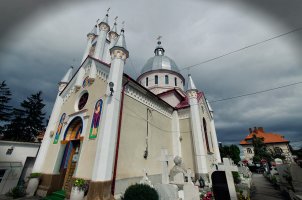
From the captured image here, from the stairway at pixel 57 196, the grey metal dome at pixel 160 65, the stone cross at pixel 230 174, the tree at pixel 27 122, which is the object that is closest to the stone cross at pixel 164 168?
the stone cross at pixel 230 174

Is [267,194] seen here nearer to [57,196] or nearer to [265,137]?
[57,196]

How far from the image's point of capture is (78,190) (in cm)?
653

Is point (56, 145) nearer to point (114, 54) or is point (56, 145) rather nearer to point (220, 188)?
point (114, 54)

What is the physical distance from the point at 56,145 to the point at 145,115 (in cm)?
698

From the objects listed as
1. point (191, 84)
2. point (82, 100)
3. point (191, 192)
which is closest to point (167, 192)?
point (191, 192)

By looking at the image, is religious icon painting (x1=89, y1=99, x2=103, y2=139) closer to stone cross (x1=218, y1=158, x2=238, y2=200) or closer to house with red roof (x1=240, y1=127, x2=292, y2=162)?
stone cross (x1=218, y1=158, x2=238, y2=200)

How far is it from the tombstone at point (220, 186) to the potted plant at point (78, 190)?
21.0 feet

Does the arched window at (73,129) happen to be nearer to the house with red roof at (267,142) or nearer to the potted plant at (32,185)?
the potted plant at (32,185)

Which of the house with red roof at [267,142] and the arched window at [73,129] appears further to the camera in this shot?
the house with red roof at [267,142]

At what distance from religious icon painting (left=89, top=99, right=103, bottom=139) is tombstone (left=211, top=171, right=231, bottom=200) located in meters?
6.96

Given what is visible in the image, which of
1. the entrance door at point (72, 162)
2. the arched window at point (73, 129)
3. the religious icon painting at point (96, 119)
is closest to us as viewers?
the religious icon painting at point (96, 119)

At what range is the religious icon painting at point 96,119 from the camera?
8148mm

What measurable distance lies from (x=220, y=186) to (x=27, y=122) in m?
28.9

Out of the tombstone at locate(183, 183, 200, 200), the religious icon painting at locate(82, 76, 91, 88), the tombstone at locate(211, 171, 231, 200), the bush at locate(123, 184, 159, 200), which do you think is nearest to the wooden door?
the religious icon painting at locate(82, 76, 91, 88)
